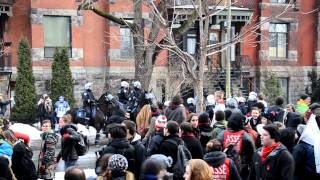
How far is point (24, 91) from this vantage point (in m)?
25.4

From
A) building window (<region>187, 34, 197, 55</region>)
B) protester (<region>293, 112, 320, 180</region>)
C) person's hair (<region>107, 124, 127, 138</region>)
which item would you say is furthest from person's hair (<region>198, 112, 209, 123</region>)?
building window (<region>187, 34, 197, 55</region>)

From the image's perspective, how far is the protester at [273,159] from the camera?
6828 millimetres

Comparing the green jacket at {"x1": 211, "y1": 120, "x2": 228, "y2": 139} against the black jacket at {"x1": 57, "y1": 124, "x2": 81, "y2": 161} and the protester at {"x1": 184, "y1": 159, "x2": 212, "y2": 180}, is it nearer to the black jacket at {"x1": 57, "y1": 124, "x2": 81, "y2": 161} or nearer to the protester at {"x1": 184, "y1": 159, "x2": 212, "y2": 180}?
the black jacket at {"x1": 57, "y1": 124, "x2": 81, "y2": 161}

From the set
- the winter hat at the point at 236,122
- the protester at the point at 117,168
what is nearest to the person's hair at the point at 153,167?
the protester at the point at 117,168

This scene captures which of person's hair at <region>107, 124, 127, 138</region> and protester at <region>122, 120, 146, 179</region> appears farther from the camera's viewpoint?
protester at <region>122, 120, 146, 179</region>

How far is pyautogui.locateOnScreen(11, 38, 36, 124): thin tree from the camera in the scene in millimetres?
25297

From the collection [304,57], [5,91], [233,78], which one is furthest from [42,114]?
[304,57]

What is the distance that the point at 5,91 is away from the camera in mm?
26281

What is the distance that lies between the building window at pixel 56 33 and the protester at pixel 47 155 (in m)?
19.0

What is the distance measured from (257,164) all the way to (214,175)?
2.62 ft

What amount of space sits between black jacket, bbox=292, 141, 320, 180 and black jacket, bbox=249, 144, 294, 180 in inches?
31.1

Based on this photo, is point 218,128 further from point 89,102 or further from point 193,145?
point 89,102

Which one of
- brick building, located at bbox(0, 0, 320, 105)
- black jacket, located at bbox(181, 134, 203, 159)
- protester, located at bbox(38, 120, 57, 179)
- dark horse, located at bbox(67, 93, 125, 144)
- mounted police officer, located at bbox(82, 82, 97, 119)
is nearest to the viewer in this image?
black jacket, located at bbox(181, 134, 203, 159)

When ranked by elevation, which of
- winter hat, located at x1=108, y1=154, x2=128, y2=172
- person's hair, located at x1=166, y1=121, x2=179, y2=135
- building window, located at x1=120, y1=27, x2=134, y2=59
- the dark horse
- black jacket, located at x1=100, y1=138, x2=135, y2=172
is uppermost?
building window, located at x1=120, y1=27, x2=134, y2=59
